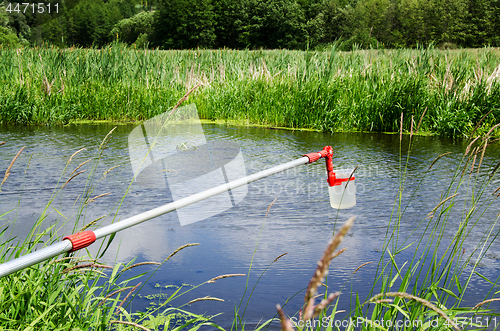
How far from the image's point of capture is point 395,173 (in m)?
4.75

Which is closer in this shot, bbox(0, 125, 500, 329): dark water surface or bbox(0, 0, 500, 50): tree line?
bbox(0, 125, 500, 329): dark water surface

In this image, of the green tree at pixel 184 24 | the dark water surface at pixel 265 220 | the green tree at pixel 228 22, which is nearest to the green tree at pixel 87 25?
the green tree at pixel 184 24

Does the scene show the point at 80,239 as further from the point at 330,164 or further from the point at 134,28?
the point at 134,28

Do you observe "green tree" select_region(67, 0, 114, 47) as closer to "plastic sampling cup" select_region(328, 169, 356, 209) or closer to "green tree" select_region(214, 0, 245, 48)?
"green tree" select_region(214, 0, 245, 48)

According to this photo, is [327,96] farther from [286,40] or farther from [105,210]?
[286,40]

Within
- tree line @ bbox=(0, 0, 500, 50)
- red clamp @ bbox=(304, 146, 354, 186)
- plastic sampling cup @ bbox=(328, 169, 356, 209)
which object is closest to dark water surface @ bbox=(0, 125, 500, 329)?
plastic sampling cup @ bbox=(328, 169, 356, 209)

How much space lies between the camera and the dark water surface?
2.41 metres

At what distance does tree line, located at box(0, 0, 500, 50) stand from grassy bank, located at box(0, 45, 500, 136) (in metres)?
36.3

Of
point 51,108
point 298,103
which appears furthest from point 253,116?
point 51,108

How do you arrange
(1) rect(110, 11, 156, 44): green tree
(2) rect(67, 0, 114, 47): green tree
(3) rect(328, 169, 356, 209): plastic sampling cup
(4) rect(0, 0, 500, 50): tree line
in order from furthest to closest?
(1) rect(110, 11, 156, 44): green tree, (2) rect(67, 0, 114, 47): green tree, (4) rect(0, 0, 500, 50): tree line, (3) rect(328, 169, 356, 209): plastic sampling cup

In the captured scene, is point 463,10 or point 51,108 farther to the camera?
point 463,10

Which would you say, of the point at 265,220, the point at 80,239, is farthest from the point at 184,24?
the point at 80,239

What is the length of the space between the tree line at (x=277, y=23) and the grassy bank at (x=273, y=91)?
36.3 metres

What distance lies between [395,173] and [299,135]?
2483 mm
